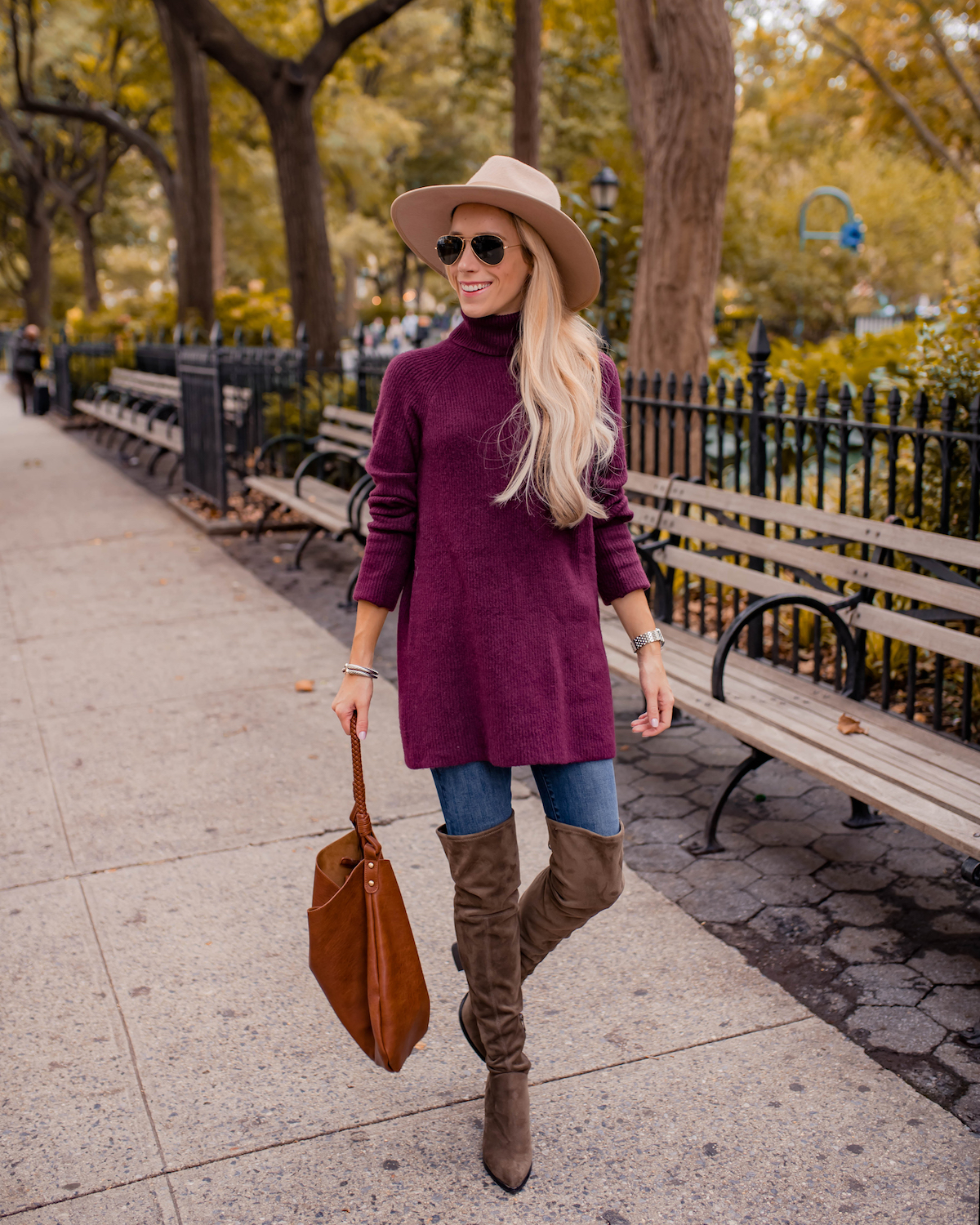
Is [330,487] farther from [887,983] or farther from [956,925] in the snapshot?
[887,983]

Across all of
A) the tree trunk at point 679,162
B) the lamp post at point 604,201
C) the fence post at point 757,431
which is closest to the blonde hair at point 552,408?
the fence post at point 757,431

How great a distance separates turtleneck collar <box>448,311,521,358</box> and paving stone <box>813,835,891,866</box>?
228cm

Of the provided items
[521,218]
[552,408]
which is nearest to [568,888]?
[552,408]

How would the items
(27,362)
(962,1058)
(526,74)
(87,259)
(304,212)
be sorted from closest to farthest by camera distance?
1. (962,1058)
2. (304,212)
3. (526,74)
4. (27,362)
5. (87,259)

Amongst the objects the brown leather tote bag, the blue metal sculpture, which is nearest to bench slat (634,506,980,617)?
the brown leather tote bag

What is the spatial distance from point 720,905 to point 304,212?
10.5m

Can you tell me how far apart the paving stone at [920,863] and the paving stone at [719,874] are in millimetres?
459

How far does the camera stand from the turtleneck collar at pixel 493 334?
2.47 meters

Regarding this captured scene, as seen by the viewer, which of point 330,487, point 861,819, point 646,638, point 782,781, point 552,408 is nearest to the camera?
point 552,408

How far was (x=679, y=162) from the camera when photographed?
762 centimetres

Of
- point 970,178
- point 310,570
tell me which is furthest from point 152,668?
point 970,178

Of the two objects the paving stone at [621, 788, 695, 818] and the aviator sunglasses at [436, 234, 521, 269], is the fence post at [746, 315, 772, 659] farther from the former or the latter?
the aviator sunglasses at [436, 234, 521, 269]

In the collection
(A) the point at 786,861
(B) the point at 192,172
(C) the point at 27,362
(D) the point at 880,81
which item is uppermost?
(D) the point at 880,81

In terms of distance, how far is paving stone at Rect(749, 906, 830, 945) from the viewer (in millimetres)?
3523
